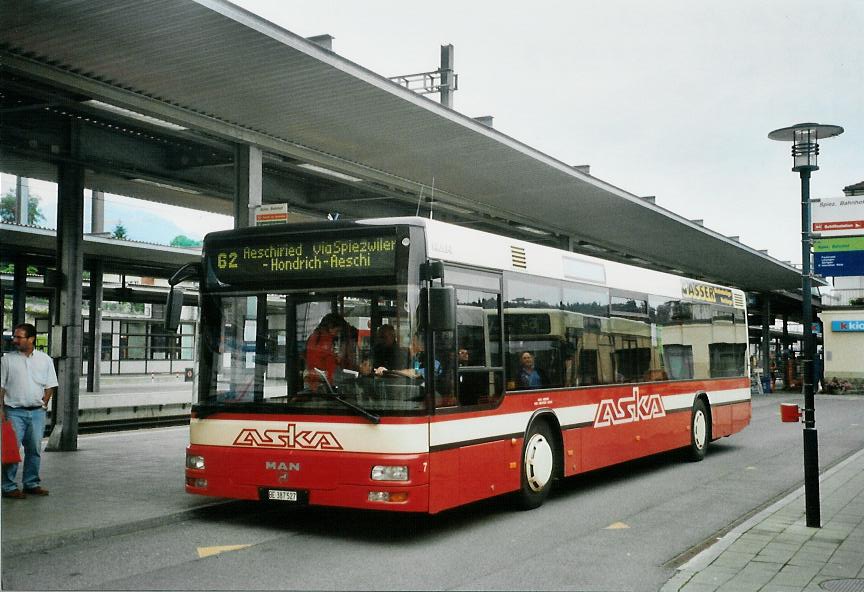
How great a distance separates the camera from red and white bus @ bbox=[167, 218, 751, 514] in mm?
7781

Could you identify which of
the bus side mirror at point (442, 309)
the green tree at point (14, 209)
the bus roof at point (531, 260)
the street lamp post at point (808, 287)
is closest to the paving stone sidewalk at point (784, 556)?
the street lamp post at point (808, 287)

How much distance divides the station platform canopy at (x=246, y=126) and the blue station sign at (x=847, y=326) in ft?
87.4

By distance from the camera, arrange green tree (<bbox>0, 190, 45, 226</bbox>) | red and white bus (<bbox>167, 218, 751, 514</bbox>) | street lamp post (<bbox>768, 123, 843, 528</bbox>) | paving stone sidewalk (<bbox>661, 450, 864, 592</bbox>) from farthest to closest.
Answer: green tree (<bbox>0, 190, 45, 226</bbox>) → street lamp post (<bbox>768, 123, 843, 528</bbox>) → red and white bus (<bbox>167, 218, 751, 514</bbox>) → paving stone sidewalk (<bbox>661, 450, 864, 592</bbox>)

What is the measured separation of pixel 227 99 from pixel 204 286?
3.77m

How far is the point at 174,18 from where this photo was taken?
9156mm

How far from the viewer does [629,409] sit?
12039mm

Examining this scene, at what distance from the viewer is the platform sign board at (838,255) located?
953 centimetres

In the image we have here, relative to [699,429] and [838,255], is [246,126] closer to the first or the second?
[838,255]

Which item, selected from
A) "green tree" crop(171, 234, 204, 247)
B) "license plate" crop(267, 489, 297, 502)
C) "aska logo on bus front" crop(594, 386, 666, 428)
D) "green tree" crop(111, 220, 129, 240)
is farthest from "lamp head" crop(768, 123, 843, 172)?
"green tree" crop(171, 234, 204, 247)

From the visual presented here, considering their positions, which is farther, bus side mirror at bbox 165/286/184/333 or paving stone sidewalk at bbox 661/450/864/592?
bus side mirror at bbox 165/286/184/333

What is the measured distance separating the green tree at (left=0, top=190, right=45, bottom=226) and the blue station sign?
124ft

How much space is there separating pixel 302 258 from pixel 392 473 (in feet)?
6.94

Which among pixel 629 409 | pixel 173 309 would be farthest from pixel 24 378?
pixel 629 409

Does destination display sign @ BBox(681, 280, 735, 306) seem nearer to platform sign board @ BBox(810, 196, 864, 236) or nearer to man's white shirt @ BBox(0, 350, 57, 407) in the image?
platform sign board @ BBox(810, 196, 864, 236)
